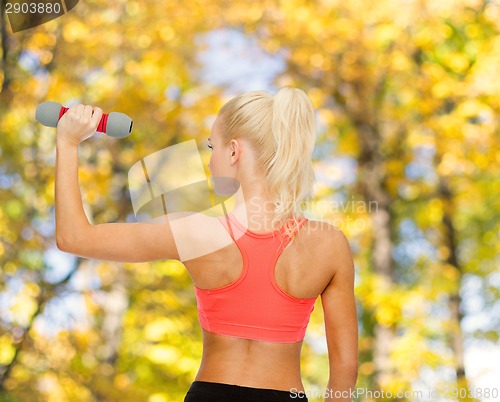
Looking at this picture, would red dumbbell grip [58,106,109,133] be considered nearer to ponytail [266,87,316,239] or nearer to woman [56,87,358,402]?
woman [56,87,358,402]

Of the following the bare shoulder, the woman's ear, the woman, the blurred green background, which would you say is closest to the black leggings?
the woman

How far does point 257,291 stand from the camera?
1.44 m

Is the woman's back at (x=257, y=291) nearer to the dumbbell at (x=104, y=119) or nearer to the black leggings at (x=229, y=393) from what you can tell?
the black leggings at (x=229, y=393)

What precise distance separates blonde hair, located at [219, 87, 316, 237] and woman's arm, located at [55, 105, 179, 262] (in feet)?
0.78

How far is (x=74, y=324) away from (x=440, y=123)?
2.95 m

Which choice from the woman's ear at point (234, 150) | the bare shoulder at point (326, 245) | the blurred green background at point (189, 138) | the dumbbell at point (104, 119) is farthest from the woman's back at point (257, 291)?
the blurred green background at point (189, 138)

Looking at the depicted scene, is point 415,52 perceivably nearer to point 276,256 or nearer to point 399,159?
point 399,159

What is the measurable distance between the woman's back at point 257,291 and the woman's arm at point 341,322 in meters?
0.04

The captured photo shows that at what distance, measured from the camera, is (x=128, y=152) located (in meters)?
5.48

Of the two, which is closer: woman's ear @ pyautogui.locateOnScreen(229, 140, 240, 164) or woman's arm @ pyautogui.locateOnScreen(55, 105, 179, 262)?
woman's arm @ pyautogui.locateOnScreen(55, 105, 179, 262)

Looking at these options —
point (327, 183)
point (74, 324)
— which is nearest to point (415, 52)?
point (327, 183)

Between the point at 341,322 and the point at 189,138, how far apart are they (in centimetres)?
389

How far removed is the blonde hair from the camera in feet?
4.77

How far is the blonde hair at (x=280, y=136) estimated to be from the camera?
145 centimetres
